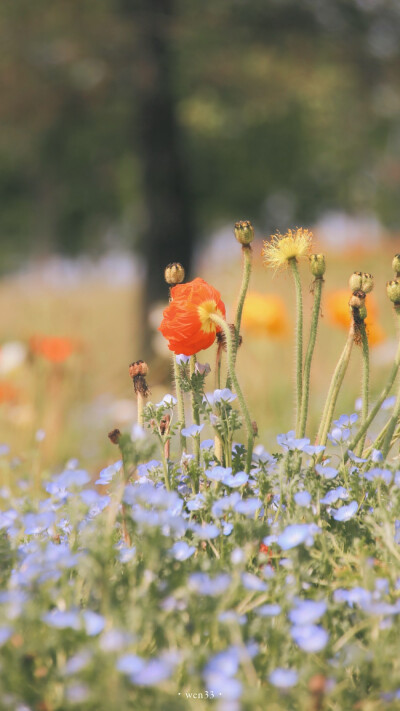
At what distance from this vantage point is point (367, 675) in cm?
95

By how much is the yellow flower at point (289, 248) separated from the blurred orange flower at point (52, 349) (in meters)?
2.12

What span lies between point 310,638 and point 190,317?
2.09 ft

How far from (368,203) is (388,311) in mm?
3525

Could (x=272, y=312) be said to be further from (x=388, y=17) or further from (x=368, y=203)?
(x=368, y=203)

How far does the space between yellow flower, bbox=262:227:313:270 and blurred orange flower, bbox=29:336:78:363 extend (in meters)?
2.12

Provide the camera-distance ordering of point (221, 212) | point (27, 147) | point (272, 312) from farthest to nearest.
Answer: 1. point (221, 212)
2. point (27, 147)
3. point (272, 312)

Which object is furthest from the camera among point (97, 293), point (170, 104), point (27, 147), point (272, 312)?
point (27, 147)

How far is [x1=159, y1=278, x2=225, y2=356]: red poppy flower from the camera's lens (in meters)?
1.32

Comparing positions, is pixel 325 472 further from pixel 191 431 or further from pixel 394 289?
pixel 394 289

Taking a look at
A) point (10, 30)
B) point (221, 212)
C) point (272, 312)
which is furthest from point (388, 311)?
point (221, 212)

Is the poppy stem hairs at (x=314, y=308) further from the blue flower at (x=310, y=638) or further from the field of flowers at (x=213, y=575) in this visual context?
the blue flower at (x=310, y=638)

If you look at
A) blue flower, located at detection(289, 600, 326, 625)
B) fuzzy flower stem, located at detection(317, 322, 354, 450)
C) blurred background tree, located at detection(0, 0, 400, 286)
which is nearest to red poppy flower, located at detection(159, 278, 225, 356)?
fuzzy flower stem, located at detection(317, 322, 354, 450)

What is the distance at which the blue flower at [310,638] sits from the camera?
0.82m

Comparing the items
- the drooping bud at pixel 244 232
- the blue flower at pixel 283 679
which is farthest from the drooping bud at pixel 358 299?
the blue flower at pixel 283 679
